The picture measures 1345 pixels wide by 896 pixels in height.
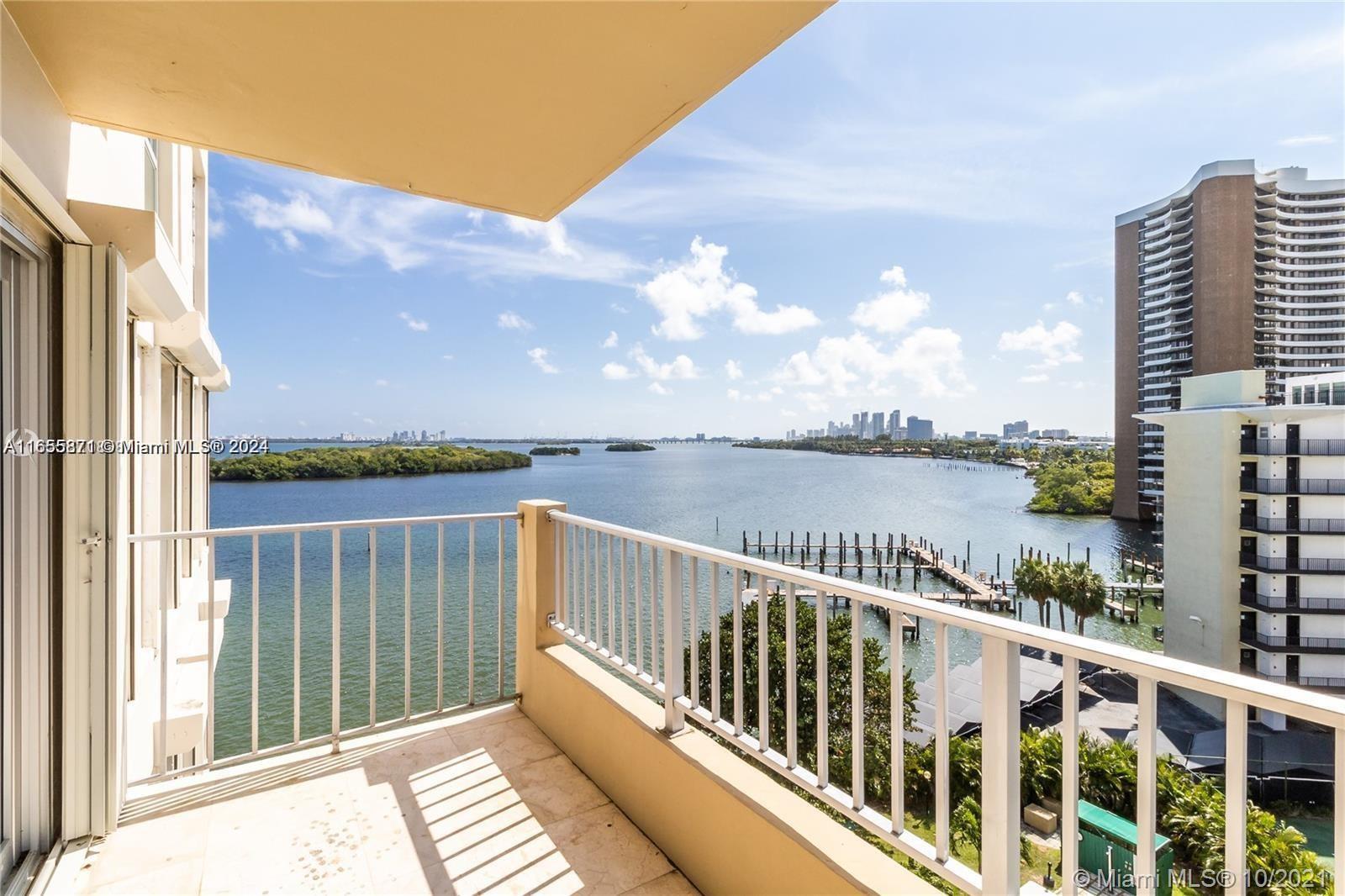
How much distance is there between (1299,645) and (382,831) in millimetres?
30780

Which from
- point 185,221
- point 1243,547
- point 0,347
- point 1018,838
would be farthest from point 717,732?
point 1243,547

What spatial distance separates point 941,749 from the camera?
1195mm

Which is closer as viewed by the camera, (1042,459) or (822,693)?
(822,693)

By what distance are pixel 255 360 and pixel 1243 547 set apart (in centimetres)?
4836

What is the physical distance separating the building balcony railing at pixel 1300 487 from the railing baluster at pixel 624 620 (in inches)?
1091

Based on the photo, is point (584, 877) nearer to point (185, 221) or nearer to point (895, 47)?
point (185, 221)

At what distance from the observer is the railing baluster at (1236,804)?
0.80 m

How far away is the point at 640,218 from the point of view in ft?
113

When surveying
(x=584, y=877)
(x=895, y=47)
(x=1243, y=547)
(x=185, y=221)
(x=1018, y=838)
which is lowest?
(x=1243, y=547)

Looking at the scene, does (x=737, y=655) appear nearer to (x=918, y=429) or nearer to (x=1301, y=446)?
(x=1301, y=446)

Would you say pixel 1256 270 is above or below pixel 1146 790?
above


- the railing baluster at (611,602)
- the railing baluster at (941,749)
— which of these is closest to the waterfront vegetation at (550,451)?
the railing baluster at (611,602)

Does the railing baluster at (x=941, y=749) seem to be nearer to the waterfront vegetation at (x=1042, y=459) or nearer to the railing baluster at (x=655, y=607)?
the railing baluster at (x=655, y=607)

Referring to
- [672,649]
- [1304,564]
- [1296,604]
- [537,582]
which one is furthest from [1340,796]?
[1296,604]
